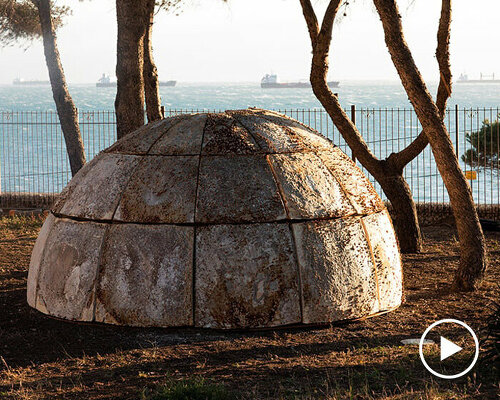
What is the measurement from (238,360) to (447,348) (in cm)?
200

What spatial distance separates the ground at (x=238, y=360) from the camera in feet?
21.2

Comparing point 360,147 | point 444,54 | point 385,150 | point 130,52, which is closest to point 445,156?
point 444,54

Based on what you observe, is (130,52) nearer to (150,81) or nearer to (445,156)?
(150,81)

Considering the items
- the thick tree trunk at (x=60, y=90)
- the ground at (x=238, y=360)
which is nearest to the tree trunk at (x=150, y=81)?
the ground at (x=238, y=360)

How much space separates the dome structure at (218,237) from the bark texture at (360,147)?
3.21 meters

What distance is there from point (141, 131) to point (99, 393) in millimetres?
3643

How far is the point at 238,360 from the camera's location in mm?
7316

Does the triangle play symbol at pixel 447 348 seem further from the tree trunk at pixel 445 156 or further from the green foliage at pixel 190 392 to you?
the tree trunk at pixel 445 156

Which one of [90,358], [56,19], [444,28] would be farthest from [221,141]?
[56,19]

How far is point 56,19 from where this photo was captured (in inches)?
880

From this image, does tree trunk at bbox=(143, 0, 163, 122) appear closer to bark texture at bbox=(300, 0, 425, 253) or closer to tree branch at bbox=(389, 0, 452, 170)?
bark texture at bbox=(300, 0, 425, 253)

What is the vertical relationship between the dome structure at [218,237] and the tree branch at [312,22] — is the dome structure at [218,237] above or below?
below

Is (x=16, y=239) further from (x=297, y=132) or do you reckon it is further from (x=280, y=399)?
(x=280, y=399)

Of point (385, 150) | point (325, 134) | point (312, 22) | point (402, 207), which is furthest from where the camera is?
point (325, 134)
